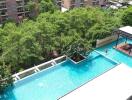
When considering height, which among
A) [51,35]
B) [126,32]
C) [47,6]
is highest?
[47,6]

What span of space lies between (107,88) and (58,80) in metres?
6.68

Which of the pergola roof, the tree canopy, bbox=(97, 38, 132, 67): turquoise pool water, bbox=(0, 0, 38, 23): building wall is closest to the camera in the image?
the tree canopy

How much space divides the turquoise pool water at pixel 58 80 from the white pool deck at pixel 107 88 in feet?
13.0

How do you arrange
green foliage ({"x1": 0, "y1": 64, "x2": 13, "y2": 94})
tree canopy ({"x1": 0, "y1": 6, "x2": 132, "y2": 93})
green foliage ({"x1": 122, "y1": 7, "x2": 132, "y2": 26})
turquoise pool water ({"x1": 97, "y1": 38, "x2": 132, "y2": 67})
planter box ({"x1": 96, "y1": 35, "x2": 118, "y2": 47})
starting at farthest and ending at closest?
green foliage ({"x1": 122, "y1": 7, "x2": 132, "y2": 26}), planter box ({"x1": 96, "y1": 35, "x2": 118, "y2": 47}), turquoise pool water ({"x1": 97, "y1": 38, "x2": 132, "y2": 67}), tree canopy ({"x1": 0, "y1": 6, "x2": 132, "y2": 93}), green foliage ({"x1": 0, "y1": 64, "x2": 13, "y2": 94})

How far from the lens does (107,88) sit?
1928 centimetres

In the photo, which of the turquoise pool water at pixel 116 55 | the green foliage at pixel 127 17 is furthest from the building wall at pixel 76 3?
the turquoise pool water at pixel 116 55

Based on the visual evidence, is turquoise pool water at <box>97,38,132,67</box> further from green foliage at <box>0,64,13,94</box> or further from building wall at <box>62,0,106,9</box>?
building wall at <box>62,0,106,9</box>

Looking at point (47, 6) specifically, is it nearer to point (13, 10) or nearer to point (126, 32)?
point (13, 10)

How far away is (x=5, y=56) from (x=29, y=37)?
11.2 ft

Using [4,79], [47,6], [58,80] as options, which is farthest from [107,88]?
[47,6]

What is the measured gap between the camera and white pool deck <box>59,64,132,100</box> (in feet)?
59.5

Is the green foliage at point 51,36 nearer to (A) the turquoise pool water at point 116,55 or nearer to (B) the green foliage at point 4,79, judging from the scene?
(A) the turquoise pool water at point 116,55

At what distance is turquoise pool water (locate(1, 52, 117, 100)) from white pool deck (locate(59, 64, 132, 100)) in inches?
156

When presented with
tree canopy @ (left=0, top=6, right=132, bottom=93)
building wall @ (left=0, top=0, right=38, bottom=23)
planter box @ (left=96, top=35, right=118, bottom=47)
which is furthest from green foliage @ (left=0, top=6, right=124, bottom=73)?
building wall @ (left=0, top=0, right=38, bottom=23)
